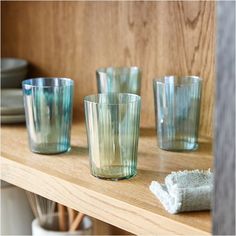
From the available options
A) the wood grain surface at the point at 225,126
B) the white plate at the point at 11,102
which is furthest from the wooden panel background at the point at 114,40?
the wood grain surface at the point at 225,126

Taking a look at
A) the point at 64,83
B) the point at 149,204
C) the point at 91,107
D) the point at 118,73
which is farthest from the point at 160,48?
the point at 149,204

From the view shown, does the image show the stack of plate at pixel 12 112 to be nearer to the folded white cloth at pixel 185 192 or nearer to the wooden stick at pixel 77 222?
the wooden stick at pixel 77 222

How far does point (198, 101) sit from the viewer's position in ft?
3.56

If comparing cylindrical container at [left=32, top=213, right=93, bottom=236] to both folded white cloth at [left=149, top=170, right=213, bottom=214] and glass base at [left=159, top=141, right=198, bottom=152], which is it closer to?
glass base at [left=159, top=141, right=198, bottom=152]

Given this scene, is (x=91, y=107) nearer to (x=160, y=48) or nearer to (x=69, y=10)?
(x=160, y=48)

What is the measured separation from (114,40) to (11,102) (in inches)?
9.9

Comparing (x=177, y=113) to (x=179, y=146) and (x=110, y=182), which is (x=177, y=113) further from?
(x=110, y=182)

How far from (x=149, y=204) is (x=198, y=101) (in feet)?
0.95

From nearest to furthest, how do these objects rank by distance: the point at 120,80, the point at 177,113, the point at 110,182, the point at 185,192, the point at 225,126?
the point at 225,126 < the point at 185,192 < the point at 110,182 < the point at 177,113 < the point at 120,80

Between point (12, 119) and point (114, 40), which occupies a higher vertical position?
point (114, 40)

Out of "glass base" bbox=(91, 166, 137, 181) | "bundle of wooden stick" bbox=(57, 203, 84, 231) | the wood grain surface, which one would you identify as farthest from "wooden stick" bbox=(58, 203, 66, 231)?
the wood grain surface

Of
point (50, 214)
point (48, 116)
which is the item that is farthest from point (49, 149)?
point (50, 214)

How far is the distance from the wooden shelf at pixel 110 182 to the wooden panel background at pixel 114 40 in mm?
131

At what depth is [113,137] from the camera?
0.95 meters
